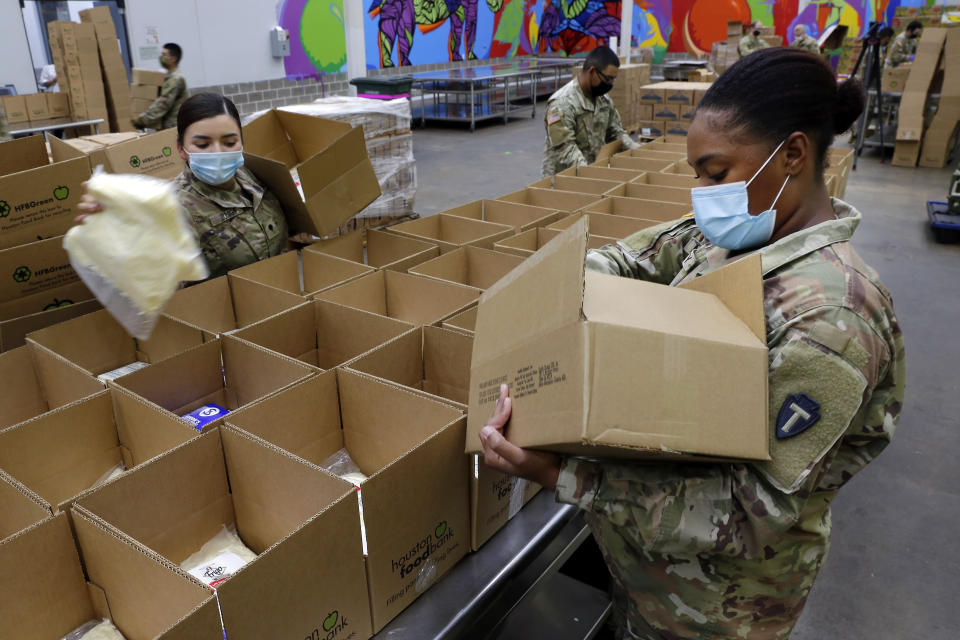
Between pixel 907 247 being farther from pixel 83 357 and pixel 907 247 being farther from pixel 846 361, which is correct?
pixel 83 357

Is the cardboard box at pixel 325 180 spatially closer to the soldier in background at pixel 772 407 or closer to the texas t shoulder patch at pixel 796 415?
the soldier in background at pixel 772 407

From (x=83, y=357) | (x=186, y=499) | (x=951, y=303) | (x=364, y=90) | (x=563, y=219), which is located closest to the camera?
(x=186, y=499)

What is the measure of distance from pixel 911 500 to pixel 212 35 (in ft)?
26.1

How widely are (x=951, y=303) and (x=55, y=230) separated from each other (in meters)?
5.18

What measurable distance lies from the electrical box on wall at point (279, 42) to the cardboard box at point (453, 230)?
6653mm

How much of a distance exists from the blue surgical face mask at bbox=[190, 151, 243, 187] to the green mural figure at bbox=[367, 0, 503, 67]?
999 centimetres

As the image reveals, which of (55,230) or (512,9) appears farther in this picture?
(512,9)

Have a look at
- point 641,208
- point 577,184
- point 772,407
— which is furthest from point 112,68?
→ point 772,407

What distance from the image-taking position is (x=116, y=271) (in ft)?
4.04

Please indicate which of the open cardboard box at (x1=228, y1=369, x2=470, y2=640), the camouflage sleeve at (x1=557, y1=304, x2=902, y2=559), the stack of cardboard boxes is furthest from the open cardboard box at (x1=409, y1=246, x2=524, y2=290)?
the stack of cardboard boxes

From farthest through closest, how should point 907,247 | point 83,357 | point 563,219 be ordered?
1. point 907,247
2. point 563,219
3. point 83,357

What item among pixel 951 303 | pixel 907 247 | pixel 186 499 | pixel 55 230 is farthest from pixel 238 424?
pixel 907 247

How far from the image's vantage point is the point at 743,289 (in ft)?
3.17

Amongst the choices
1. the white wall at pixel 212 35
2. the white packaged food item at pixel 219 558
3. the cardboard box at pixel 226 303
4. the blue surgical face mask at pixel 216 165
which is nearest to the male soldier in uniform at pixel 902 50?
the white wall at pixel 212 35
